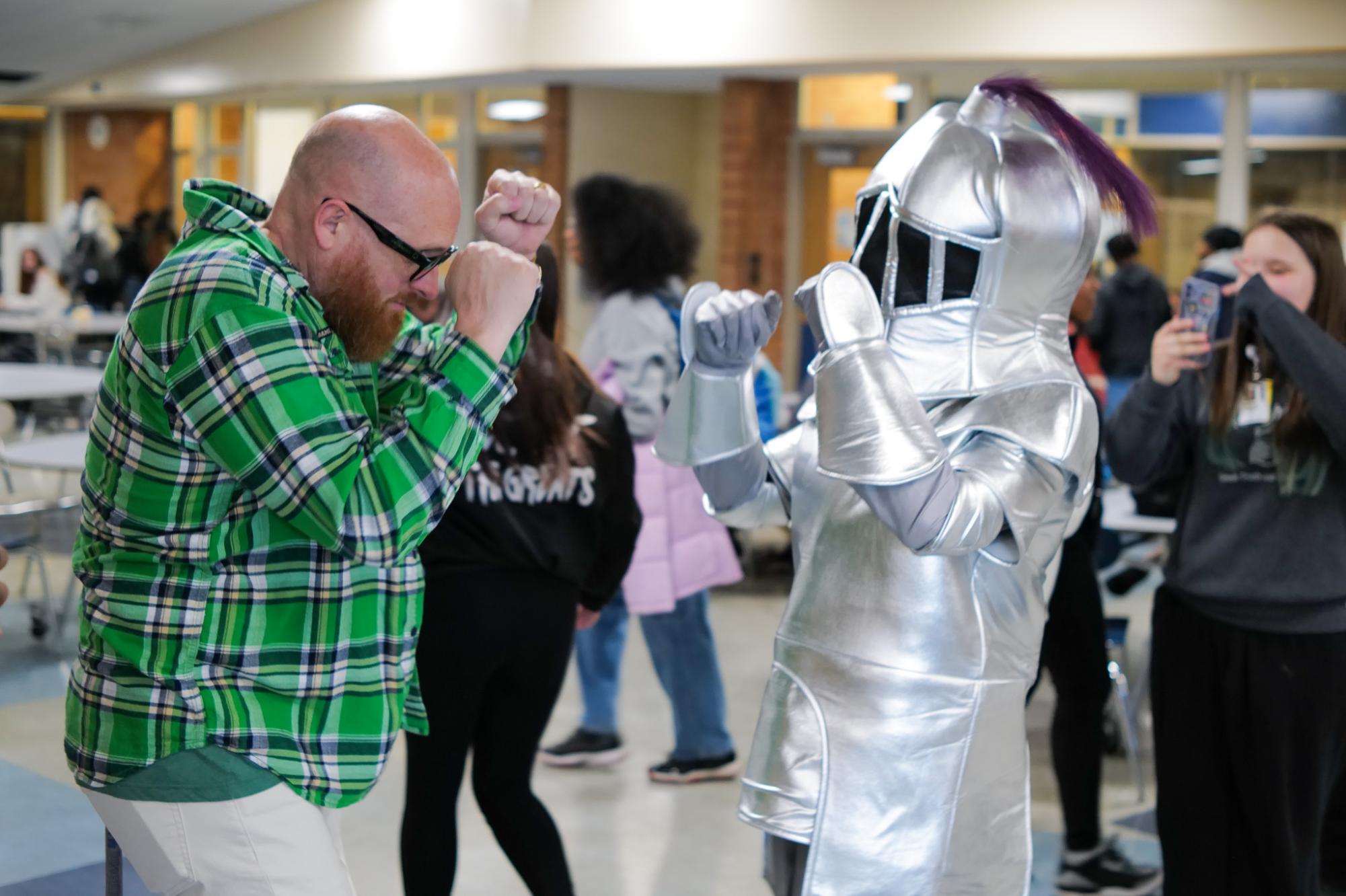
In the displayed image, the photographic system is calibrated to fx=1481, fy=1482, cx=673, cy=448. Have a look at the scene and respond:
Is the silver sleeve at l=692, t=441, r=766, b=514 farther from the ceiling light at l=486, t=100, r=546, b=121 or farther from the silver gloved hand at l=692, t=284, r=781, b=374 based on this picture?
the ceiling light at l=486, t=100, r=546, b=121

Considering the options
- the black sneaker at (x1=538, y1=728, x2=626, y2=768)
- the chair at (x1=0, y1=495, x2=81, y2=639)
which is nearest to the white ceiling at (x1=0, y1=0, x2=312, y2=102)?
the chair at (x1=0, y1=495, x2=81, y2=639)

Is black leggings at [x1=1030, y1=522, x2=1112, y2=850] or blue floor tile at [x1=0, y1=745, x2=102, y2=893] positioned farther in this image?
black leggings at [x1=1030, y1=522, x2=1112, y2=850]

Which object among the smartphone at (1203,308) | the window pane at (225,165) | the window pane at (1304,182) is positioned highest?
the window pane at (225,165)

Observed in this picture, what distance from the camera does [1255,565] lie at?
2.64 meters

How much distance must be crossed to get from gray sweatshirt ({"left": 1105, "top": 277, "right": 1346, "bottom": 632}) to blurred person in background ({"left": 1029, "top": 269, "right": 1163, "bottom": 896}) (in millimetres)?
474

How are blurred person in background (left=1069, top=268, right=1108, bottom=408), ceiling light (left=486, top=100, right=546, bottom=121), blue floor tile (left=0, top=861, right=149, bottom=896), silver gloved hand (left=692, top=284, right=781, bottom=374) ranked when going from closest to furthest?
silver gloved hand (left=692, top=284, right=781, bottom=374) < blue floor tile (left=0, top=861, right=149, bottom=896) < blurred person in background (left=1069, top=268, right=1108, bottom=408) < ceiling light (left=486, top=100, right=546, bottom=121)

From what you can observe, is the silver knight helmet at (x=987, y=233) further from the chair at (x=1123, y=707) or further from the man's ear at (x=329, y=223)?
the chair at (x=1123, y=707)

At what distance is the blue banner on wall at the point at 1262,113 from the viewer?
27.1ft

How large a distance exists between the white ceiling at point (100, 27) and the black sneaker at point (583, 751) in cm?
960

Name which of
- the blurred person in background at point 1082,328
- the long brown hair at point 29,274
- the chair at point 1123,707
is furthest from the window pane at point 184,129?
the chair at point 1123,707

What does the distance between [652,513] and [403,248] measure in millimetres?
2602

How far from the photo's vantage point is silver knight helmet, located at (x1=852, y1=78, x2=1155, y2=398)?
6.40 feet

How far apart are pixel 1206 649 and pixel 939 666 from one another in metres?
1.11

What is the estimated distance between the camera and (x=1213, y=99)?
28.1 ft
